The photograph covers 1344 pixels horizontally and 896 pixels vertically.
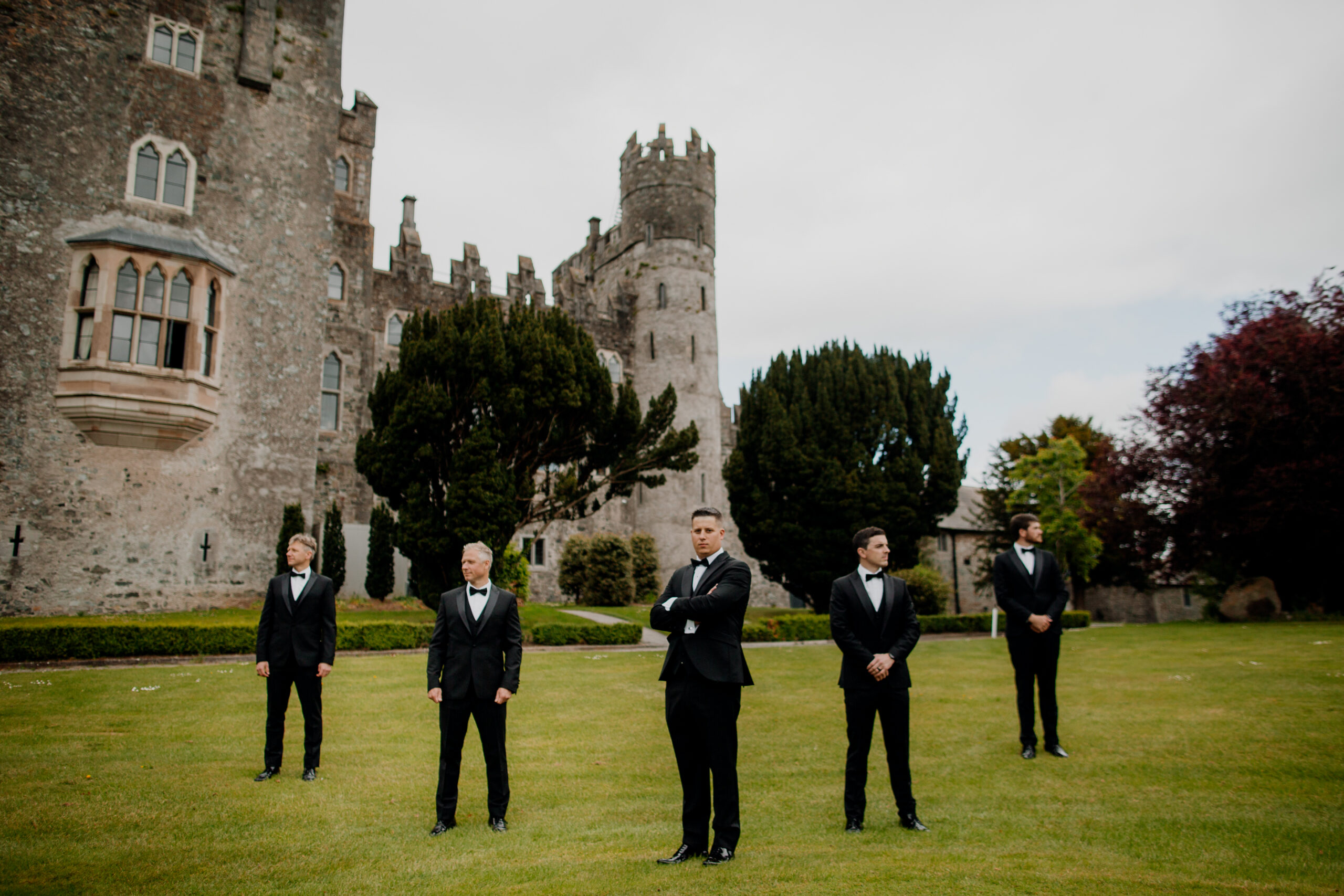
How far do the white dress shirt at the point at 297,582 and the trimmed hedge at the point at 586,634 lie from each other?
10558 mm

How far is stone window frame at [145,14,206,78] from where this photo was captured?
65.5 ft

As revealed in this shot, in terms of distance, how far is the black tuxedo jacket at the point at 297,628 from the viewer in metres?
6.98

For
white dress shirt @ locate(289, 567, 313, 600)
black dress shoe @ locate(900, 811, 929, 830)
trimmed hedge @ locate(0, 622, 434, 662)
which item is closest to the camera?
black dress shoe @ locate(900, 811, 929, 830)

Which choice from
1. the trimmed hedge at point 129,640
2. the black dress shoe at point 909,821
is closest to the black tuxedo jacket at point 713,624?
the black dress shoe at point 909,821

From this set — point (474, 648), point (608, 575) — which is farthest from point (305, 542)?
point (608, 575)

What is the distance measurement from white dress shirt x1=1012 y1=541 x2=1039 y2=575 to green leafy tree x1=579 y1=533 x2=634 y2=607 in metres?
22.7

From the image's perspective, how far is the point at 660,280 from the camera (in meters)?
35.1

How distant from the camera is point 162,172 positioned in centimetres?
1973

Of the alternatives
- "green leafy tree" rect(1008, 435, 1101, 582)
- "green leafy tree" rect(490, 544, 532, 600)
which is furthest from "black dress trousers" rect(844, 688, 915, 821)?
"green leafy tree" rect(1008, 435, 1101, 582)

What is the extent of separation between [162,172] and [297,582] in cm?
1728

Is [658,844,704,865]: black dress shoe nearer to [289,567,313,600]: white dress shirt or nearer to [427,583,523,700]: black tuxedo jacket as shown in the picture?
[427,583,523,700]: black tuxedo jacket

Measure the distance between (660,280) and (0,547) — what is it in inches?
958

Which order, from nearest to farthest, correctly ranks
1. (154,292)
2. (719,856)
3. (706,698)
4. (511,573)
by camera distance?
(719,856), (706,698), (154,292), (511,573)

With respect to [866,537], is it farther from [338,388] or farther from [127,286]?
[338,388]
